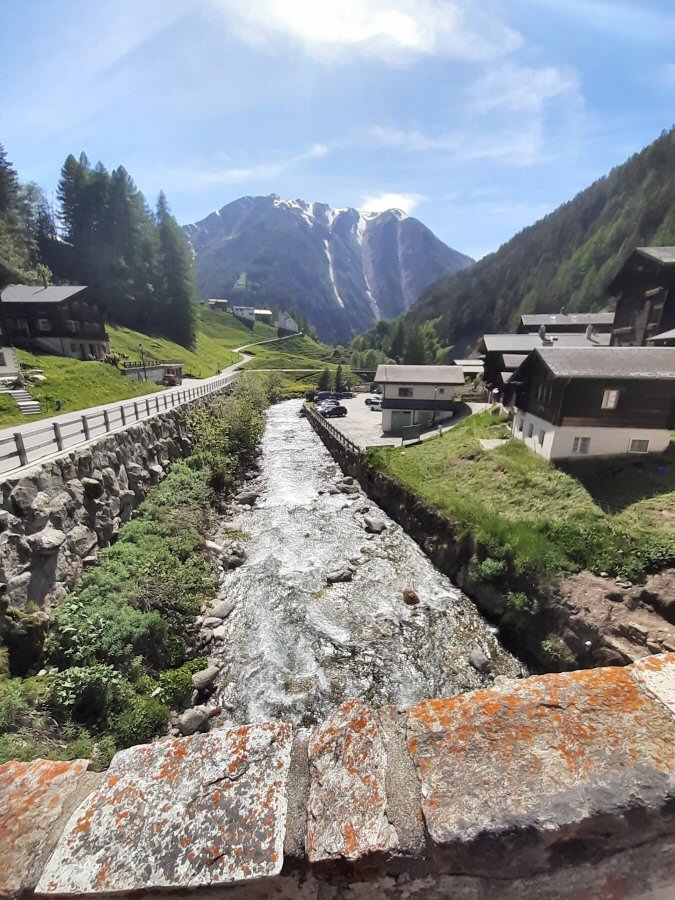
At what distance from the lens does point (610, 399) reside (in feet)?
65.9

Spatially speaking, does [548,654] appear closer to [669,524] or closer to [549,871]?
[669,524]

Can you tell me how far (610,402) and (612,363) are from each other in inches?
89.3

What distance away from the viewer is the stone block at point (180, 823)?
1.63m

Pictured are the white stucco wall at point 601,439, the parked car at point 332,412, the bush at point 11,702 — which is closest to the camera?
the bush at point 11,702

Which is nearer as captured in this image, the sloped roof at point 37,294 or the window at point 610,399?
the window at point 610,399

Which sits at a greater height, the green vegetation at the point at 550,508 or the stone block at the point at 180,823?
the stone block at the point at 180,823

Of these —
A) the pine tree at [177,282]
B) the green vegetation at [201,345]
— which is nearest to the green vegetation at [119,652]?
the green vegetation at [201,345]

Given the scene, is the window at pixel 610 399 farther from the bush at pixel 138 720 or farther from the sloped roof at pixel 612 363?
the bush at pixel 138 720

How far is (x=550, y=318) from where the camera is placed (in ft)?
191

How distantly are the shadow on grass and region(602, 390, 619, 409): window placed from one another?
273cm

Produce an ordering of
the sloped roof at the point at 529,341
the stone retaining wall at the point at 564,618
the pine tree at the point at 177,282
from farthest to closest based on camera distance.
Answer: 1. the pine tree at the point at 177,282
2. the sloped roof at the point at 529,341
3. the stone retaining wall at the point at 564,618

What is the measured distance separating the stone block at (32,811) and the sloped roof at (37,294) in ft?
197

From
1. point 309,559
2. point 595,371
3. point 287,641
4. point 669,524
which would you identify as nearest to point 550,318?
point 595,371

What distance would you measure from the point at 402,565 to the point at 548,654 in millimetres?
6720
